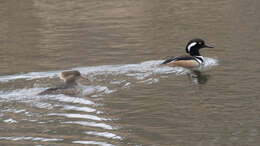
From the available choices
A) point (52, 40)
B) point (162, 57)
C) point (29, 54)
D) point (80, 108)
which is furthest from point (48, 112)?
point (52, 40)

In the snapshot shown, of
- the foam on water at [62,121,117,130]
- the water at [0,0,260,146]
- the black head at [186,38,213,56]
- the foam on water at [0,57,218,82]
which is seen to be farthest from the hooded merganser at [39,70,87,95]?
the black head at [186,38,213,56]

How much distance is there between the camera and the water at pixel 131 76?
29.0 ft

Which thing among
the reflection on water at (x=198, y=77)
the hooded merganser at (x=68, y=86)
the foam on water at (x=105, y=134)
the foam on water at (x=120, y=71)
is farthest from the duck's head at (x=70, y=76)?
the foam on water at (x=105, y=134)

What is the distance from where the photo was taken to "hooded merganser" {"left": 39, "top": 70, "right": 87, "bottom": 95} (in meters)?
11.1

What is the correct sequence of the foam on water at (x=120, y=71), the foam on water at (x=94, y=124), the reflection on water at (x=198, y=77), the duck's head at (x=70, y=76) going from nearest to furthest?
the foam on water at (x=94, y=124) → the duck's head at (x=70, y=76) → the reflection on water at (x=198, y=77) → the foam on water at (x=120, y=71)

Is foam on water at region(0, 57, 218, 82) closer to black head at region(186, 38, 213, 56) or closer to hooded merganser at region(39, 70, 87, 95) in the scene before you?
hooded merganser at region(39, 70, 87, 95)

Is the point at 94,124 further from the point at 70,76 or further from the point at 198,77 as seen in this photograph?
the point at 198,77

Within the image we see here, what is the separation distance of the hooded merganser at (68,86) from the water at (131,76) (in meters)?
0.16

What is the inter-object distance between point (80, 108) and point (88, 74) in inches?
123

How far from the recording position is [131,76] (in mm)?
12727

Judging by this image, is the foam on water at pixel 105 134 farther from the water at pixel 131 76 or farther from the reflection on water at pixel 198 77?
the reflection on water at pixel 198 77

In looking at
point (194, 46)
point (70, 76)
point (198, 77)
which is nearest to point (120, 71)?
point (70, 76)

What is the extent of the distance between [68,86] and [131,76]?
165cm

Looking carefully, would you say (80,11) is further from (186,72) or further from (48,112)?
(48,112)
